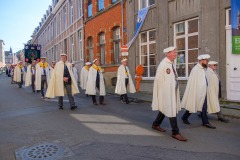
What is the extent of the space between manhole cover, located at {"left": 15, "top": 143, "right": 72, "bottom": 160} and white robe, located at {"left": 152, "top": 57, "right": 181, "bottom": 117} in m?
2.20

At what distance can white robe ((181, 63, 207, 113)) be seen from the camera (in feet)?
24.7

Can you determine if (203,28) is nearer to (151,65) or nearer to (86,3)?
(151,65)

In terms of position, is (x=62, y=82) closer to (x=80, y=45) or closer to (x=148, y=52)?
(x=148, y=52)

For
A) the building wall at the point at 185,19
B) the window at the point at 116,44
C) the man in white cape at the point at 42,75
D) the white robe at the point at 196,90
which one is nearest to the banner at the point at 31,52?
the window at the point at 116,44

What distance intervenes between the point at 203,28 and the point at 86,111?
236 inches

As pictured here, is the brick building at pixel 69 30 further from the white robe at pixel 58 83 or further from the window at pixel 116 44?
the white robe at pixel 58 83

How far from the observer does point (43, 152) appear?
18.3 feet

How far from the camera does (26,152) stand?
560cm

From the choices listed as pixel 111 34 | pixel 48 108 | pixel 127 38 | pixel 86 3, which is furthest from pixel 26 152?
pixel 86 3

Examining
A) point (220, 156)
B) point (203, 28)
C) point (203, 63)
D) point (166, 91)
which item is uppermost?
point (203, 28)

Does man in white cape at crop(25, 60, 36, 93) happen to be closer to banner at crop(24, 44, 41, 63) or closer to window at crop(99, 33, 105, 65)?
window at crop(99, 33, 105, 65)

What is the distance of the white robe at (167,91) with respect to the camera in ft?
20.9

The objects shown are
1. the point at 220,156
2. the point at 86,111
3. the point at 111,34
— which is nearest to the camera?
the point at 220,156

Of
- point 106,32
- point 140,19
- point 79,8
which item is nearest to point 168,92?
point 140,19
